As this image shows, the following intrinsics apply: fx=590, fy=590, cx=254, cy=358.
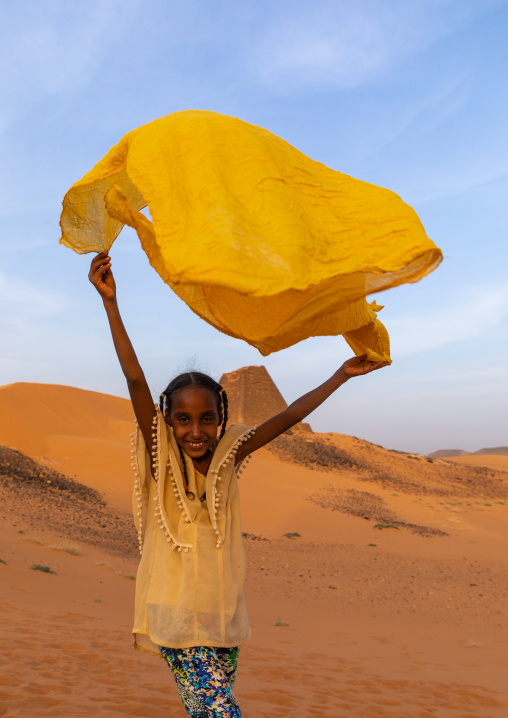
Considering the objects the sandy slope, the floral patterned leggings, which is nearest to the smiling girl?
the floral patterned leggings

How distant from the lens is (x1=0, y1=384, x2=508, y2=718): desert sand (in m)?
5.27

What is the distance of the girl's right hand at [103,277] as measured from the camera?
2.27 m

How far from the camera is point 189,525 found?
226 centimetres

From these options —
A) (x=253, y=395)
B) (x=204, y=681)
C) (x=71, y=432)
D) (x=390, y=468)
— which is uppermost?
(x=253, y=395)

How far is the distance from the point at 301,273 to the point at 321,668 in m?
6.16

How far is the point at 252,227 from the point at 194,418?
84cm

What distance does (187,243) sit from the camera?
5.86 ft

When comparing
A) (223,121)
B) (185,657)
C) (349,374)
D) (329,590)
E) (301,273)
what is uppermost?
(223,121)

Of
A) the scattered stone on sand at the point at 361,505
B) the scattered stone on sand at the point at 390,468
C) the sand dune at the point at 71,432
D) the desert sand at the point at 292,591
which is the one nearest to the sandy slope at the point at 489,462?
the scattered stone on sand at the point at 390,468

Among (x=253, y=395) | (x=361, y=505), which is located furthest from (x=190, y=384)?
(x=253, y=395)

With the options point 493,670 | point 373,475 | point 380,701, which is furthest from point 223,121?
point 373,475

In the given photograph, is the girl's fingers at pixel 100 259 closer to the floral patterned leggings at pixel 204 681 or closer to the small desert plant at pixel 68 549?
the floral patterned leggings at pixel 204 681

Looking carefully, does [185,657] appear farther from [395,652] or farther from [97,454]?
[97,454]

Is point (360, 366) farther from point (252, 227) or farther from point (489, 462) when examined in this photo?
point (489, 462)
